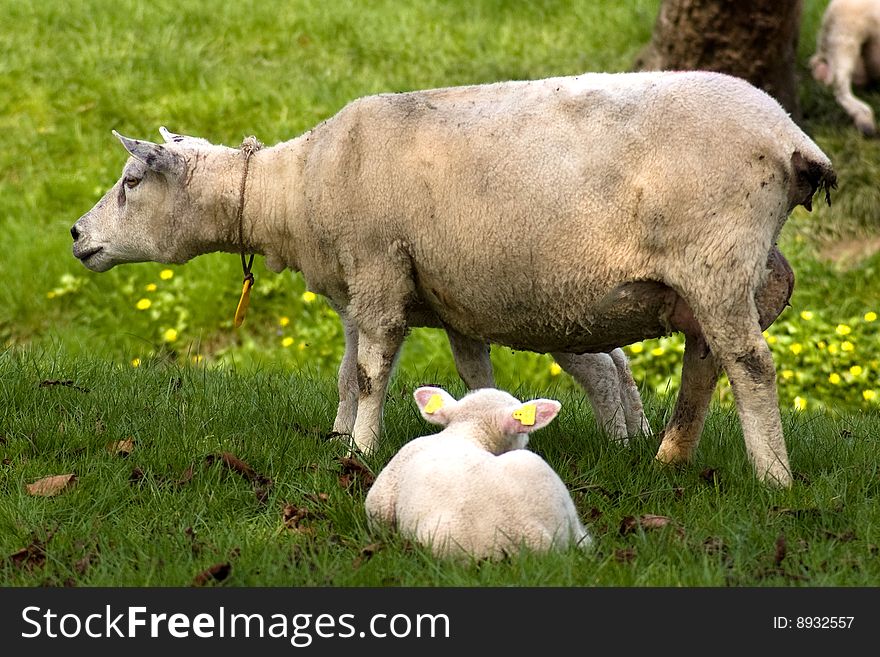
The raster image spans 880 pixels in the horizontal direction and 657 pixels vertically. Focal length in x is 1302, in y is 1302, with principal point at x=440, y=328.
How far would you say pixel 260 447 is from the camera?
5258 millimetres

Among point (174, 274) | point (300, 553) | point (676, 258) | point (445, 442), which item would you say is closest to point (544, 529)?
point (445, 442)

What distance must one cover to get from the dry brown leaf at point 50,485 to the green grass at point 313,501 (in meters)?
0.04

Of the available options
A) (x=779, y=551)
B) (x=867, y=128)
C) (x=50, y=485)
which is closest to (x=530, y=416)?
(x=779, y=551)

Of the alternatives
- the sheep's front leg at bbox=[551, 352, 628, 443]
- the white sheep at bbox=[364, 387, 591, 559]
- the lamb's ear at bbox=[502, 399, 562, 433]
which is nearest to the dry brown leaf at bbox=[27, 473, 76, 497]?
the white sheep at bbox=[364, 387, 591, 559]

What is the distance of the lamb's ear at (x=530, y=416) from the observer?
4.16m

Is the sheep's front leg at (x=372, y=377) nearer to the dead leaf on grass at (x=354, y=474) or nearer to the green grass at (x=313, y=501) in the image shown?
the green grass at (x=313, y=501)

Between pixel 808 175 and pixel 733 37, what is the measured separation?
5.30 m

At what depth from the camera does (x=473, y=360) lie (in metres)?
5.74

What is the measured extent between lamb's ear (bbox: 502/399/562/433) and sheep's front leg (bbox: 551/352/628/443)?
1.54 metres

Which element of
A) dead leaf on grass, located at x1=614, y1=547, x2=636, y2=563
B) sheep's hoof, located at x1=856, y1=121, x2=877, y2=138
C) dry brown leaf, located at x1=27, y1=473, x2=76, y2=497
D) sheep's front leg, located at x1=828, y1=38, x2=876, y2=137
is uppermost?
dead leaf on grass, located at x1=614, y1=547, x2=636, y2=563

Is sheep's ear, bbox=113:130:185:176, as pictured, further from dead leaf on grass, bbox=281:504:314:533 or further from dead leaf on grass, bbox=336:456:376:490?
dead leaf on grass, bbox=281:504:314:533

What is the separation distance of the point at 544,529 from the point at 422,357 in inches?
211

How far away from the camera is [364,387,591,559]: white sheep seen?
3895 millimetres

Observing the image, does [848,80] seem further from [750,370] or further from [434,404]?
[434,404]
